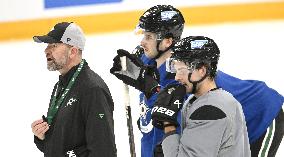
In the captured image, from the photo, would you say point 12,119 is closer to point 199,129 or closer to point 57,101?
point 57,101

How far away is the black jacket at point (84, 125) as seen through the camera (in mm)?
2910

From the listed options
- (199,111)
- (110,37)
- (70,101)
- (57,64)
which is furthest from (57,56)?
(110,37)

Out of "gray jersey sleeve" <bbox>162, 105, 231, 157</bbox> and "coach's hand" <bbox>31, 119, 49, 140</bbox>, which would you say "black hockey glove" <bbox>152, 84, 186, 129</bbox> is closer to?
"gray jersey sleeve" <bbox>162, 105, 231, 157</bbox>

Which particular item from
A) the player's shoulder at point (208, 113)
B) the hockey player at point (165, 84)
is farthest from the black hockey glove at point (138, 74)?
the player's shoulder at point (208, 113)

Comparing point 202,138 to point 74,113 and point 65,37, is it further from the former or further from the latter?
point 65,37

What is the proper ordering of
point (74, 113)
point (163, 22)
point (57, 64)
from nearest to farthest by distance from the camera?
point (74, 113) < point (57, 64) < point (163, 22)

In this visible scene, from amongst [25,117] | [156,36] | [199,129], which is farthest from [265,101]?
[25,117]

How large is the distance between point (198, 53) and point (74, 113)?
2.26ft

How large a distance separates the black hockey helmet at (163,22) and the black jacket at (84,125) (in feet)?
2.06

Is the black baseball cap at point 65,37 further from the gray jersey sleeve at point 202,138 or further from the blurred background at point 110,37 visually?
the blurred background at point 110,37

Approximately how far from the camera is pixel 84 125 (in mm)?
2957

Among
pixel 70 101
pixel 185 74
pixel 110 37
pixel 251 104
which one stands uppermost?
pixel 185 74

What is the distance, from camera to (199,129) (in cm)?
246

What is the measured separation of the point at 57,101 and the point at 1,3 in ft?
16.8
